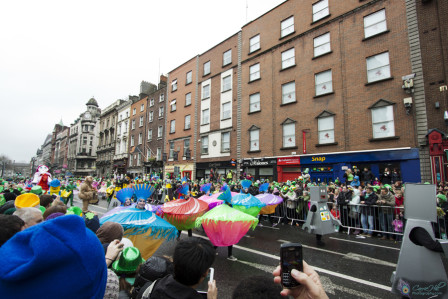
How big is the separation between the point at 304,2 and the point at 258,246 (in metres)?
19.2

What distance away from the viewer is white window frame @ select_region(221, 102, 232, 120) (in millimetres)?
23328

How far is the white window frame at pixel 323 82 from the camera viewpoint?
53.8 feet

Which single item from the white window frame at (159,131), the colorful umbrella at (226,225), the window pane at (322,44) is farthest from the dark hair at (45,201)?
the white window frame at (159,131)

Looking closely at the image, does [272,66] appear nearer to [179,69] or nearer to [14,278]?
[179,69]

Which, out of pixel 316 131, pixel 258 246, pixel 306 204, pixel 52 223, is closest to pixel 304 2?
pixel 316 131

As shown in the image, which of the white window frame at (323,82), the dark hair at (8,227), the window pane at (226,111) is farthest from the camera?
the window pane at (226,111)

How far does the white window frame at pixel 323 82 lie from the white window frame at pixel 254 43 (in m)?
7.22

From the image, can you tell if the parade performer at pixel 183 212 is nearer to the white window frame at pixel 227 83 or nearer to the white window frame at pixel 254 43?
the white window frame at pixel 227 83

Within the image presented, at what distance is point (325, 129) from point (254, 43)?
11264 mm

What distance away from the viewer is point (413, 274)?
3506 mm

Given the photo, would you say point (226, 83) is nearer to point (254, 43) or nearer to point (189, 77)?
point (254, 43)

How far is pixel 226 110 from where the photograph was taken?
78.0ft

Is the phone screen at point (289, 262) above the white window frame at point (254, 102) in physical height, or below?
below

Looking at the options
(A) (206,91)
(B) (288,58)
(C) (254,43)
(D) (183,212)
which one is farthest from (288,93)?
(D) (183,212)
